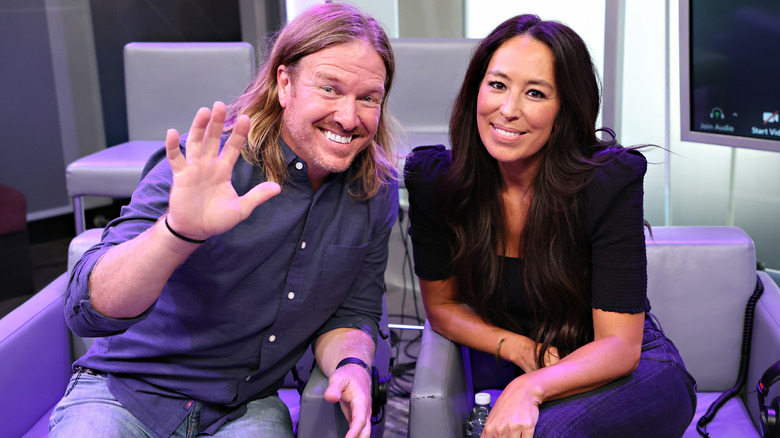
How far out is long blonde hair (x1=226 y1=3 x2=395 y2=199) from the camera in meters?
1.59

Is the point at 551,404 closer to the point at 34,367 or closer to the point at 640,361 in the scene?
the point at 640,361

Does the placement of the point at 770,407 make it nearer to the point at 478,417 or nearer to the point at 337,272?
the point at 478,417

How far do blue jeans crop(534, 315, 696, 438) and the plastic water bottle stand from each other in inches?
6.5

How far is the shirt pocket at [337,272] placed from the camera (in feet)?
5.37

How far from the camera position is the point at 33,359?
1.81 m

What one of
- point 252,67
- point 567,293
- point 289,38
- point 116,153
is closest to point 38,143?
point 116,153

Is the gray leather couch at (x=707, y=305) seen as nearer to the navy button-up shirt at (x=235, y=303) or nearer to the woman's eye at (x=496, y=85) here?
the navy button-up shirt at (x=235, y=303)

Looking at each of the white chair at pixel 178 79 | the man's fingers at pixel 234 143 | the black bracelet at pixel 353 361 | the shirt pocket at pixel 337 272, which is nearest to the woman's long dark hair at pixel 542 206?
the shirt pocket at pixel 337 272

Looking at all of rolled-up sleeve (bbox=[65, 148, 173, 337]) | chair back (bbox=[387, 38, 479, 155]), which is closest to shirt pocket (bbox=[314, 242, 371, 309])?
rolled-up sleeve (bbox=[65, 148, 173, 337])

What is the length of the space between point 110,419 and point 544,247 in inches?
37.8

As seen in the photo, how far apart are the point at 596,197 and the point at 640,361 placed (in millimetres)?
379

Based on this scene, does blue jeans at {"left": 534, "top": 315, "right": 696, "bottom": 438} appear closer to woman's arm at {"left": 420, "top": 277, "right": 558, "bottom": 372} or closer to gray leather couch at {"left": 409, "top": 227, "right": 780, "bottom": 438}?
woman's arm at {"left": 420, "top": 277, "right": 558, "bottom": 372}

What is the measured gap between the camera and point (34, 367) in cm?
181

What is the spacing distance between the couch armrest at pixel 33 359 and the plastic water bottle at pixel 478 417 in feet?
3.33
